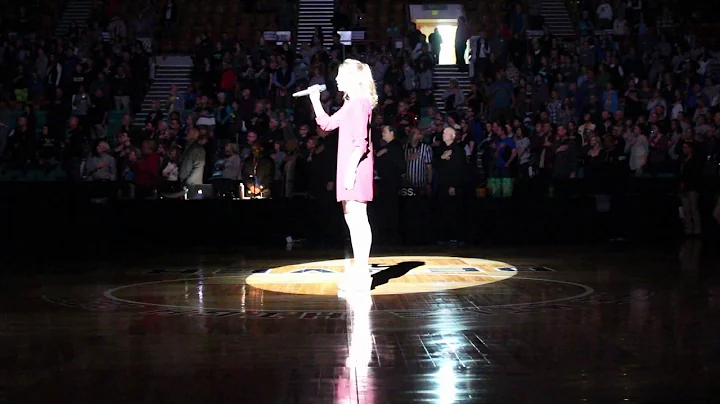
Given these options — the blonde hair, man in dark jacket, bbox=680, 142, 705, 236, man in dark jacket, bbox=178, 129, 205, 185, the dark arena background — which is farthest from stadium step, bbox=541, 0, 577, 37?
the blonde hair

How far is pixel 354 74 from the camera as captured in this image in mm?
9125

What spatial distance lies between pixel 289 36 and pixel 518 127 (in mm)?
8620

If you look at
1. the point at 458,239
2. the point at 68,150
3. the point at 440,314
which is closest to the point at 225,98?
the point at 68,150

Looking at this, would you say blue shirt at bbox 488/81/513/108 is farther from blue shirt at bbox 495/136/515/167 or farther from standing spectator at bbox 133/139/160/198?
standing spectator at bbox 133/139/160/198

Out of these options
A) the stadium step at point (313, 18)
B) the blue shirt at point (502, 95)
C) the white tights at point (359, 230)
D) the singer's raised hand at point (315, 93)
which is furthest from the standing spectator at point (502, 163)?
the stadium step at point (313, 18)

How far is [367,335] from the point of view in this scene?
21.3ft

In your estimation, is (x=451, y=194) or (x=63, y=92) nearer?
(x=451, y=194)

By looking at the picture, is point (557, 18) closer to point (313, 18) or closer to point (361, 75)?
point (313, 18)

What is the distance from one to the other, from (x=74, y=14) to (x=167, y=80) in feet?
16.2

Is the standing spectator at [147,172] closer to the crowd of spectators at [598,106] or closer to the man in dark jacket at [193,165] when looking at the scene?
the man in dark jacket at [193,165]

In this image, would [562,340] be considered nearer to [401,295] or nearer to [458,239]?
[401,295]

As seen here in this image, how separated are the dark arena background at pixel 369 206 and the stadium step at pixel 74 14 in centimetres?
9

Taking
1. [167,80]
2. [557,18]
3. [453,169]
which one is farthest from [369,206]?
[557,18]

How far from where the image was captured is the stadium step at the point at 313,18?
25.9 m
